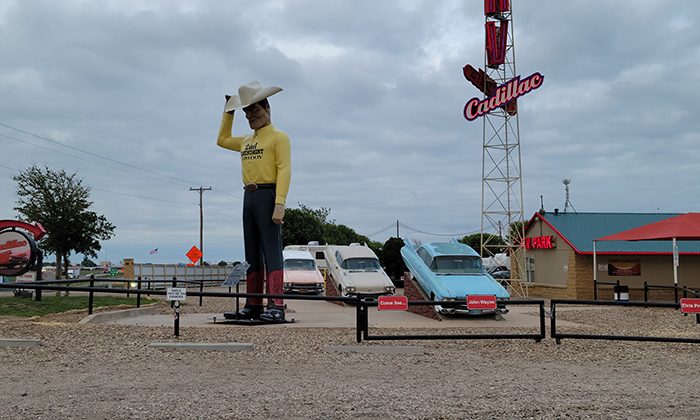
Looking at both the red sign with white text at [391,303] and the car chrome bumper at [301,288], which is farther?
the car chrome bumper at [301,288]

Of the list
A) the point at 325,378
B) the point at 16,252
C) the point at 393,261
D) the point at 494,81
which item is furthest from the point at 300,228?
the point at 325,378

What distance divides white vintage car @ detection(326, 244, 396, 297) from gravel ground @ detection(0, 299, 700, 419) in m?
8.87

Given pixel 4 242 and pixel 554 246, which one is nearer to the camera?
pixel 4 242

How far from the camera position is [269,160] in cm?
1288

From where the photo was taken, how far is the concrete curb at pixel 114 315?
13108 millimetres

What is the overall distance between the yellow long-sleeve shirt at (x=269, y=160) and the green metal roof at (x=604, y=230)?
→ 57.7 ft

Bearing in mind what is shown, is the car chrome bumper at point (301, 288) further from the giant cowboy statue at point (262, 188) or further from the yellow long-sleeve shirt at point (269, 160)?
the yellow long-sleeve shirt at point (269, 160)

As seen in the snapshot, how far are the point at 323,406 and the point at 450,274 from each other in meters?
11.6

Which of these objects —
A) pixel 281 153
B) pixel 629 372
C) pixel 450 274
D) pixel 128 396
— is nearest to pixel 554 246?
pixel 450 274

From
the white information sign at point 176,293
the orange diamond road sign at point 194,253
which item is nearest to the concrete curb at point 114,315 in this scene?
the white information sign at point 176,293

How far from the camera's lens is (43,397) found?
6254 millimetres

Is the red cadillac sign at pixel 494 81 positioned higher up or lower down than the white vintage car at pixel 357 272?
A: higher up

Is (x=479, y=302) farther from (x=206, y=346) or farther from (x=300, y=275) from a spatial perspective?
(x=300, y=275)

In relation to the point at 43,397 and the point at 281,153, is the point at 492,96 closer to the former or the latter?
the point at 281,153
